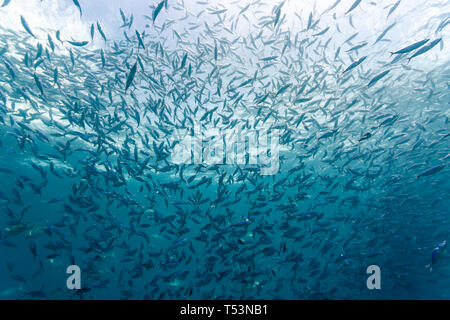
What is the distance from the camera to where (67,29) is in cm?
1000

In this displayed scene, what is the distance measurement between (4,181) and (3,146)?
608 cm

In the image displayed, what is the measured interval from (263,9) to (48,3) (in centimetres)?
873

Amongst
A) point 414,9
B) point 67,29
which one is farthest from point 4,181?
point 414,9

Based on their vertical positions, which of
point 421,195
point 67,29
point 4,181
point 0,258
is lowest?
point 0,258

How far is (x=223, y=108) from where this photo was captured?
26.7 feet

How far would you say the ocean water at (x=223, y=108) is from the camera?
7957 millimetres

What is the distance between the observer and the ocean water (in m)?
7.96

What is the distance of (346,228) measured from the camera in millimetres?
24562

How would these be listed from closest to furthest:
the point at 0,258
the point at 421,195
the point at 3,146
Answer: the point at 421,195 < the point at 3,146 < the point at 0,258

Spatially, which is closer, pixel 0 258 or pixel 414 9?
pixel 414 9

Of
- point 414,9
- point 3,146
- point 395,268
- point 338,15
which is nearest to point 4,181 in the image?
point 3,146

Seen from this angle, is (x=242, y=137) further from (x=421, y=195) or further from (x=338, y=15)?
(x=421, y=195)
